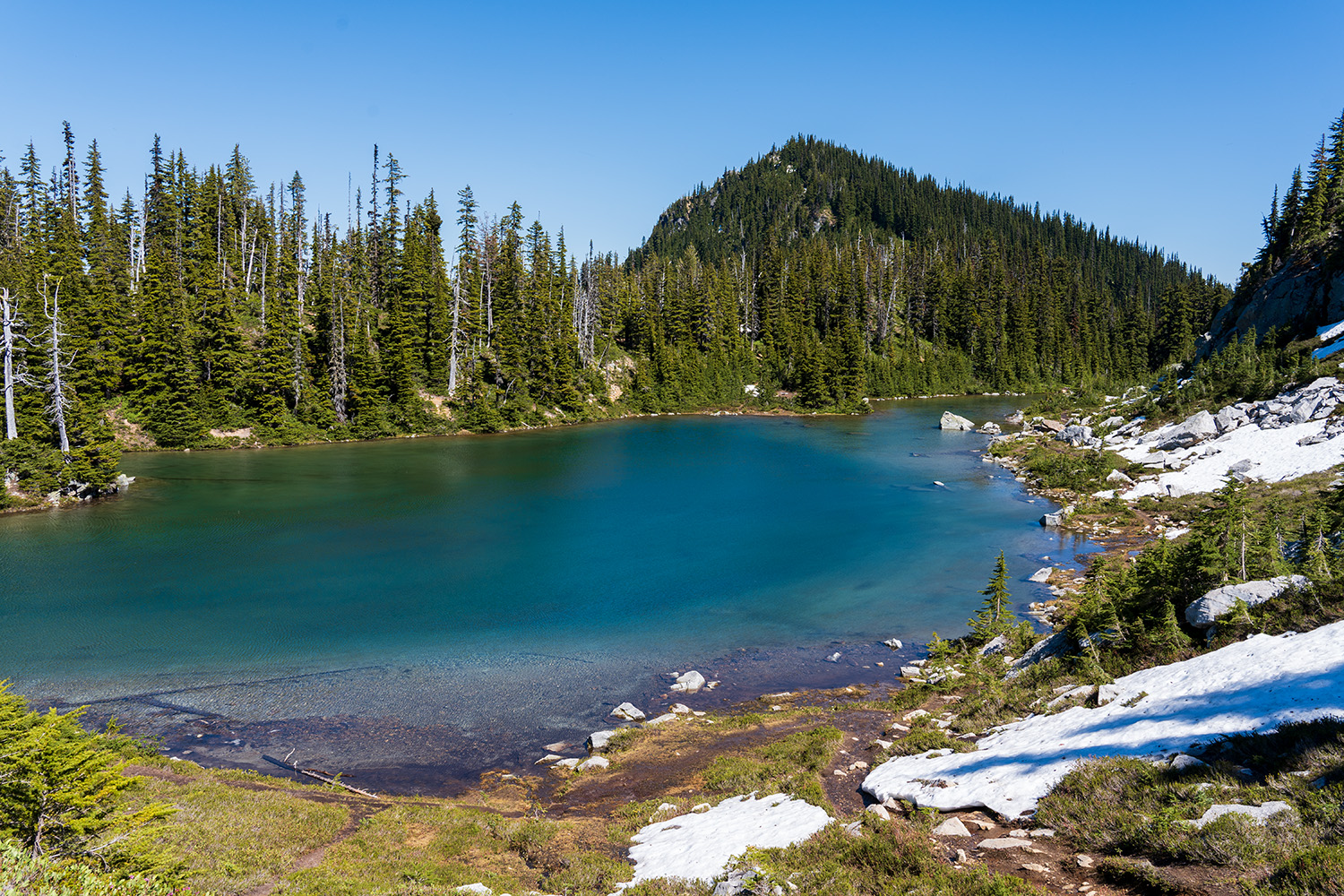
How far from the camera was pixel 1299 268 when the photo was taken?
146ft

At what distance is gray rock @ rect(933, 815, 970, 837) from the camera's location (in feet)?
26.9

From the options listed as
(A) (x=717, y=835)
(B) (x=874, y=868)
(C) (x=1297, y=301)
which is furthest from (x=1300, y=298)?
(A) (x=717, y=835)

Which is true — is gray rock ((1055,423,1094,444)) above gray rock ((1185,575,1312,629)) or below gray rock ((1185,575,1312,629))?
above

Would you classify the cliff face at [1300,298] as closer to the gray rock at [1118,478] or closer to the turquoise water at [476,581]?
the gray rock at [1118,478]

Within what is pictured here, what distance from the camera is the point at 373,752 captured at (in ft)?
43.9

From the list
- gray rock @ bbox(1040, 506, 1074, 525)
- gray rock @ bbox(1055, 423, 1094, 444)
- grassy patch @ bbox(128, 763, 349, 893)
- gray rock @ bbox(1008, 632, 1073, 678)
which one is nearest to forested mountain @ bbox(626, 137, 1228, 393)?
gray rock @ bbox(1055, 423, 1094, 444)

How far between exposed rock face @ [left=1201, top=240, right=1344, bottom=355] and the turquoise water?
1869cm

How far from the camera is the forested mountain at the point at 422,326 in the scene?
169ft

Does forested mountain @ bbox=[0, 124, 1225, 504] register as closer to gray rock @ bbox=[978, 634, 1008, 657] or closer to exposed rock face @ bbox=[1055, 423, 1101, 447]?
exposed rock face @ bbox=[1055, 423, 1101, 447]

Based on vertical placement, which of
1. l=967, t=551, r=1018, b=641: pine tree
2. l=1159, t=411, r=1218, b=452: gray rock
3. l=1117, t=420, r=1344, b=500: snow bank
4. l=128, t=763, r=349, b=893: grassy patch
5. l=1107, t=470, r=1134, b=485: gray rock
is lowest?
l=128, t=763, r=349, b=893: grassy patch

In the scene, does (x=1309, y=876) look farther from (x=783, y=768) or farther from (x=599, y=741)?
(x=599, y=741)

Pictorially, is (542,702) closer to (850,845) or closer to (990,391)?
(850,845)

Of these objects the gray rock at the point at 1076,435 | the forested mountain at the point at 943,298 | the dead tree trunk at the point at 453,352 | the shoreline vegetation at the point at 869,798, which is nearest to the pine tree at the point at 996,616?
the shoreline vegetation at the point at 869,798

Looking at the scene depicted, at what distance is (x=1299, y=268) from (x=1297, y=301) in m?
4.11
